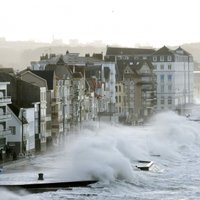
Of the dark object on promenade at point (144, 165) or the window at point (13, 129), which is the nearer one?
the dark object on promenade at point (144, 165)

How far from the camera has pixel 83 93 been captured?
93812mm

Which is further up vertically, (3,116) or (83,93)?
(83,93)

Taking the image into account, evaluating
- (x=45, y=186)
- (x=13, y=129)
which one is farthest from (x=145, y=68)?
(x=45, y=186)

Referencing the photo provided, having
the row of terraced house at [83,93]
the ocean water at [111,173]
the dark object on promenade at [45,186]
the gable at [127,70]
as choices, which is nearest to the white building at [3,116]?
the row of terraced house at [83,93]

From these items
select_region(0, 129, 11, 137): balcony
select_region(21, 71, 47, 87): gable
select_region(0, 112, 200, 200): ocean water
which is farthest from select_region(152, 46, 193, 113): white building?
select_region(0, 129, 11, 137): balcony

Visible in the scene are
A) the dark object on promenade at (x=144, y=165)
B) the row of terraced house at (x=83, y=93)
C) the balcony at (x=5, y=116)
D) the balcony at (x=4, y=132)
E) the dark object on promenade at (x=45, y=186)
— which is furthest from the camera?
the row of terraced house at (x=83, y=93)

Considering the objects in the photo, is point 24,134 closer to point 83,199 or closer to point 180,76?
point 83,199

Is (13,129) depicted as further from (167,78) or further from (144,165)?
(167,78)

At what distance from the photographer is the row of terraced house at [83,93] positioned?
65438 mm

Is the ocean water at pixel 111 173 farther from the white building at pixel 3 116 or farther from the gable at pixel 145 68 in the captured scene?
the gable at pixel 145 68

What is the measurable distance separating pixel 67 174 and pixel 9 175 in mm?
3214

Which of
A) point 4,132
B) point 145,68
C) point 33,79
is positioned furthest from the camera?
point 145,68

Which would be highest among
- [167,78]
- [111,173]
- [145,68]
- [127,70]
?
[145,68]

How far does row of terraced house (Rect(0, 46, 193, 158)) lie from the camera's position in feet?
215
